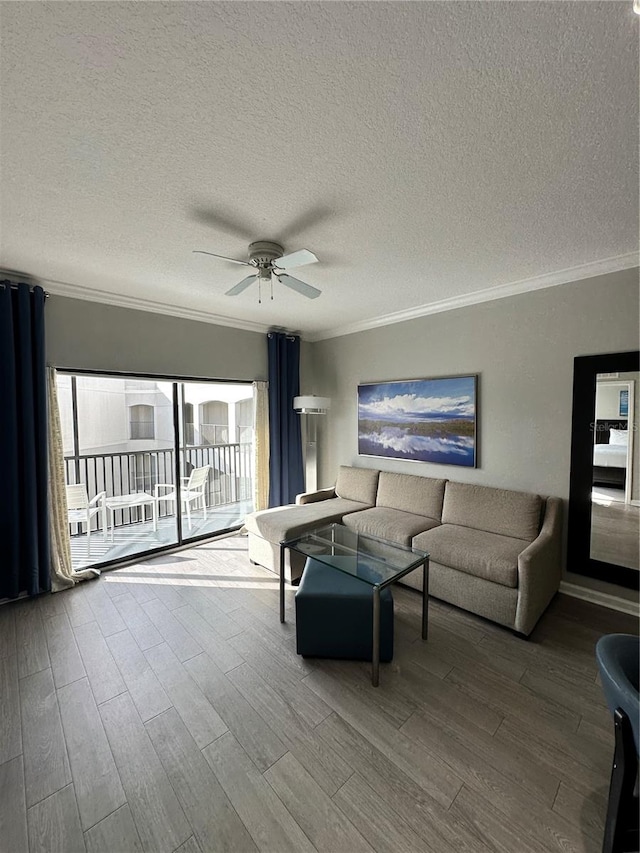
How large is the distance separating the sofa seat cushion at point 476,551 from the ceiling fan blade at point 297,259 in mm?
2242

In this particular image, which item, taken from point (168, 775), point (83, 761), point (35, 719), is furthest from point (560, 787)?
point (35, 719)

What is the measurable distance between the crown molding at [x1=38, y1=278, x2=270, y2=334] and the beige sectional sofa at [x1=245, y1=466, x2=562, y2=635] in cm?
218

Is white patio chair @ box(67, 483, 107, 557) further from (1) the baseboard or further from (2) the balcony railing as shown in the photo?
(1) the baseboard

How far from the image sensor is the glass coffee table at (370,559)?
198 centimetres

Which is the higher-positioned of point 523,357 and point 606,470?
point 523,357

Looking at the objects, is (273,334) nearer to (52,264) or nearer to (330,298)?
(330,298)

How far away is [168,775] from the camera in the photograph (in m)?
1.48

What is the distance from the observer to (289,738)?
1644 mm

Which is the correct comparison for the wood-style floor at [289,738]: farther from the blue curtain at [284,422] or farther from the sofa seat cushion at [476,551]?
the blue curtain at [284,422]

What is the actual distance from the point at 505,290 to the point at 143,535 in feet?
15.9

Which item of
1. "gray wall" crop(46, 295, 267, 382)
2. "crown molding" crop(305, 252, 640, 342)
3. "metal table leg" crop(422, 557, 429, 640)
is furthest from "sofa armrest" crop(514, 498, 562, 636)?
"gray wall" crop(46, 295, 267, 382)

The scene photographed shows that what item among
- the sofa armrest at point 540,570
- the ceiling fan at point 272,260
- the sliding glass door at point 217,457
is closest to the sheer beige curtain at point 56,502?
the sliding glass door at point 217,457

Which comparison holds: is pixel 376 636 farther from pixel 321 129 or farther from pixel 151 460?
pixel 151 460

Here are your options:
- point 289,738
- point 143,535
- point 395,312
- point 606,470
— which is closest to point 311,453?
point 395,312
